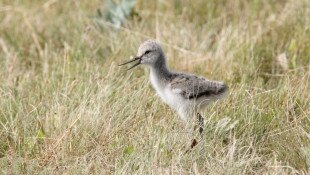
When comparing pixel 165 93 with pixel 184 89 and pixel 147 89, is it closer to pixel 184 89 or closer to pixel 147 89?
pixel 184 89

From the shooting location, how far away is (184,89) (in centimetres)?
485

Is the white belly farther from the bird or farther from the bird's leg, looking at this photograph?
the bird's leg

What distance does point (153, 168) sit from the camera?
4.32 metres

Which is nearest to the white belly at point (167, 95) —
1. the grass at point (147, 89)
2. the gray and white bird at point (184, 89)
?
the gray and white bird at point (184, 89)

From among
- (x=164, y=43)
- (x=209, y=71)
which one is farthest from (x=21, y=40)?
(x=209, y=71)

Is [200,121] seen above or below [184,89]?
below

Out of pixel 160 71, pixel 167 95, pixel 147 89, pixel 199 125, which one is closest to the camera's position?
pixel 199 125

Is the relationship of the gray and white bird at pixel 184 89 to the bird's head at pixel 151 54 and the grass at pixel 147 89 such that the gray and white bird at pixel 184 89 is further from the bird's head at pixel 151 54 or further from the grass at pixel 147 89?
the grass at pixel 147 89

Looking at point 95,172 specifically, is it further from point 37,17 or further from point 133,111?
point 37,17

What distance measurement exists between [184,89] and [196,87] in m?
0.07

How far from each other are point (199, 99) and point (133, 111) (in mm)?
430

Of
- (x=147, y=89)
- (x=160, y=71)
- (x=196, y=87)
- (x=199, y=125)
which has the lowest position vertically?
(x=199, y=125)

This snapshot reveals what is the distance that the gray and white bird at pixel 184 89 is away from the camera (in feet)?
15.8

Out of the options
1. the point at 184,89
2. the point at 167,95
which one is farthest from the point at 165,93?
the point at 184,89
